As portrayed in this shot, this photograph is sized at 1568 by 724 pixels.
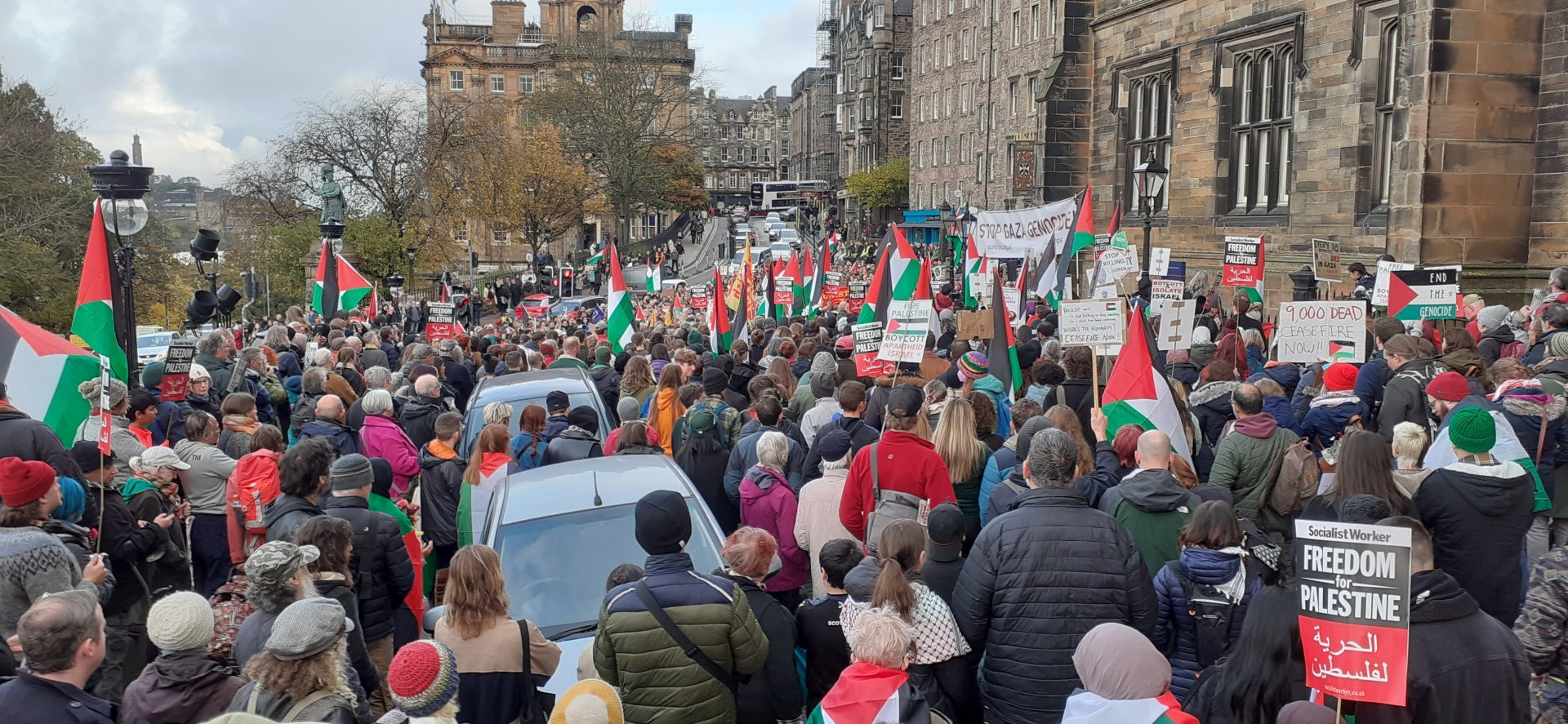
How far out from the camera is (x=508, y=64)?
3647 inches

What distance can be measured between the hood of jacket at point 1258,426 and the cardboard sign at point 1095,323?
7.76 feet

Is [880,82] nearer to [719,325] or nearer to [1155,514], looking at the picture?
[719,325]

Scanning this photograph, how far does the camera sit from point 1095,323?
29.8ft

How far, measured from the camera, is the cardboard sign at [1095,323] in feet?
29.6

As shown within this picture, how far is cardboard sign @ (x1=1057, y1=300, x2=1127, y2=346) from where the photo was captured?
9.02 m

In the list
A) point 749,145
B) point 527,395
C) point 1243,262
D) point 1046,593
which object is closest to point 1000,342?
point 527,395

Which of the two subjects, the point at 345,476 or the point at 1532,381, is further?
the point at 1532,381

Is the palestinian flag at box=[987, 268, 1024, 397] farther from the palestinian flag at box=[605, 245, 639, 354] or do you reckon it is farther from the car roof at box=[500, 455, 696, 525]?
the palestinian flag at box=[605, 245, 639, 354]

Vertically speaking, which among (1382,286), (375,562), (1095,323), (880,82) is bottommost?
(375,562)

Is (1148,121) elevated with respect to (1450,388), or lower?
elevated

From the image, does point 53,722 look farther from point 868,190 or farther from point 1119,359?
point 868,190

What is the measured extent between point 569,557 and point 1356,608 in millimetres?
3579

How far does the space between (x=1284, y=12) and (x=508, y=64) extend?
264ft

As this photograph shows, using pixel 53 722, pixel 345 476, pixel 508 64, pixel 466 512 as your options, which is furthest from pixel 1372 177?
pixel 508 64
